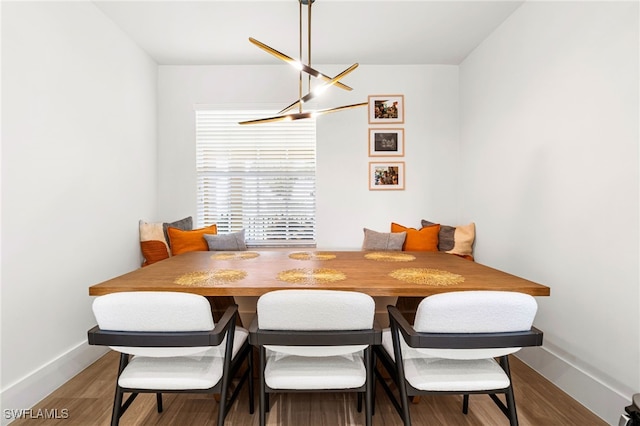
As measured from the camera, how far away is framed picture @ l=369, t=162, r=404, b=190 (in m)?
3.90

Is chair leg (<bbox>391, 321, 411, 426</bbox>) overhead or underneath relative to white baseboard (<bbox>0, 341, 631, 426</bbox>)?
overhead

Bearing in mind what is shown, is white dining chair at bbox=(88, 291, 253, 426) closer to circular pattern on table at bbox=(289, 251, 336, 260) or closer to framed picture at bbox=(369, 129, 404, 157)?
circular pattern on table at bbox=(289, 251, 336, 260)

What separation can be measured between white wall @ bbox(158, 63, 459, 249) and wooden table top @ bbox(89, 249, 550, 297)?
4.83 feet

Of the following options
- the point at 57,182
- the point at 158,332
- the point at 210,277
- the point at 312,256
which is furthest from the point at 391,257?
the point at 57,182

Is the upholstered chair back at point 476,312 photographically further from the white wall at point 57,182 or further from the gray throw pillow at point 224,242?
the gray throw pillow at point 224,242

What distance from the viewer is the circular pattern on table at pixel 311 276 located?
171cm

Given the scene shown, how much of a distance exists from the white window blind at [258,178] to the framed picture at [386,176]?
722mm

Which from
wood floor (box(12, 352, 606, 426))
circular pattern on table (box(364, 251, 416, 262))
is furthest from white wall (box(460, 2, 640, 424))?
circular pattern on table (box(364, 251, 416, 262))

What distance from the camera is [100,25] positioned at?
2736mm

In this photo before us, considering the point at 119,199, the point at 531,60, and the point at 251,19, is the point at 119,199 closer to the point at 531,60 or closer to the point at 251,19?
the point at 251,19

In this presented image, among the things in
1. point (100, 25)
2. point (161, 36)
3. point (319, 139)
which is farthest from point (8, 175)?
point (319, 139)

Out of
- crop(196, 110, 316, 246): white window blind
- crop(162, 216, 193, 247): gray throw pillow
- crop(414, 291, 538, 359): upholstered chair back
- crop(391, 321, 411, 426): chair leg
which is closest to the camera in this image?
crop(414, 291, 538, 359): upholstered chair back

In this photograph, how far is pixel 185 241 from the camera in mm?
3389

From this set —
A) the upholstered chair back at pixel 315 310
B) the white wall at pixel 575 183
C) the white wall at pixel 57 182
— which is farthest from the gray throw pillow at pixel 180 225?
the white wall at pixel 575 183
